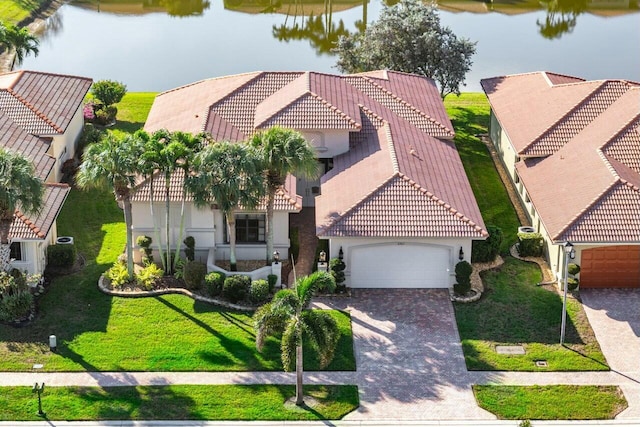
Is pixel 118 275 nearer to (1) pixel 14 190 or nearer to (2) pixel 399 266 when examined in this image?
(1) pixel 14 190

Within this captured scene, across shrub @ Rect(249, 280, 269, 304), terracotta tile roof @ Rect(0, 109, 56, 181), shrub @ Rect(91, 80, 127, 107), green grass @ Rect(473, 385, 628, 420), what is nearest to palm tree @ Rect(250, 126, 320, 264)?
shrub @ Rect(249, 280, 269, 304)

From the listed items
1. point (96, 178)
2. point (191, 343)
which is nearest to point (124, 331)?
point (191, 343)

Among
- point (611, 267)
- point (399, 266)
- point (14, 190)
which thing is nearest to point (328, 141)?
point (399, 266)

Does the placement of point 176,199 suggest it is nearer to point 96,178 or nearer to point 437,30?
point 96,178

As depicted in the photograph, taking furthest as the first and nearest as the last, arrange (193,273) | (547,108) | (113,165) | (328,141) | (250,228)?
(547,108) < (328,141) < (250,228) < (193,273) < (113,165)

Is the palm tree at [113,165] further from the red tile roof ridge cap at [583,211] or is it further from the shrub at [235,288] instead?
the red tile roof ridge cap at [583,211]

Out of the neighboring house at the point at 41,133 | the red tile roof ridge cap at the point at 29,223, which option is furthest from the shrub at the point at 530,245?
the red tile roof ridge cap at the point at 29,223

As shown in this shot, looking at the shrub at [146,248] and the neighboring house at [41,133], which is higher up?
the neighboring house at [41,133]
